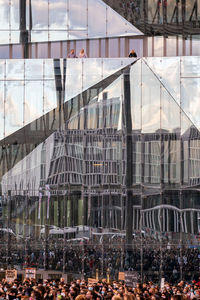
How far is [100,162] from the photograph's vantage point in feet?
121

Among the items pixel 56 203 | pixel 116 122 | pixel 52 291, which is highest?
pixel 116 122

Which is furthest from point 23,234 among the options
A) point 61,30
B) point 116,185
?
point 61,30

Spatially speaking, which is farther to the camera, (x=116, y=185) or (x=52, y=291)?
(x=116, y=185)

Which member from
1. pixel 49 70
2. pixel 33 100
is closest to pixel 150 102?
pixel 49 70

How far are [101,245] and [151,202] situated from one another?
2.78 m

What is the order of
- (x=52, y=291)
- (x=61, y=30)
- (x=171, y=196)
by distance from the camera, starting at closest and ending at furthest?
(x=52, y=291)
(x=171, y=196)
(x=61, y=30)

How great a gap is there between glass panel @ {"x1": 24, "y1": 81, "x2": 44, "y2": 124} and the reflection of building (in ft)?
0.14

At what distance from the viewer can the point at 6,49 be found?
39156 mm

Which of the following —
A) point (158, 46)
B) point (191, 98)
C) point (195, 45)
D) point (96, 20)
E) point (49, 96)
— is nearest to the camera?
point (191, 98)

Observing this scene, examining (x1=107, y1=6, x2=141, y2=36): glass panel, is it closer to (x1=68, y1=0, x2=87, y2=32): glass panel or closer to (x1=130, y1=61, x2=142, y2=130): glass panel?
(x1=68, y1=0, x2=87, y2=32): glass panel

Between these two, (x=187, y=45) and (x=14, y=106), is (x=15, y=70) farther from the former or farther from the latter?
(x=187, y=45)

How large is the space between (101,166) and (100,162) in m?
0.18

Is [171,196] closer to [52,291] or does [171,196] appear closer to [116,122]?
[116,122]

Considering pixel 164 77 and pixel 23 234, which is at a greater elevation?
pixel 164 77
